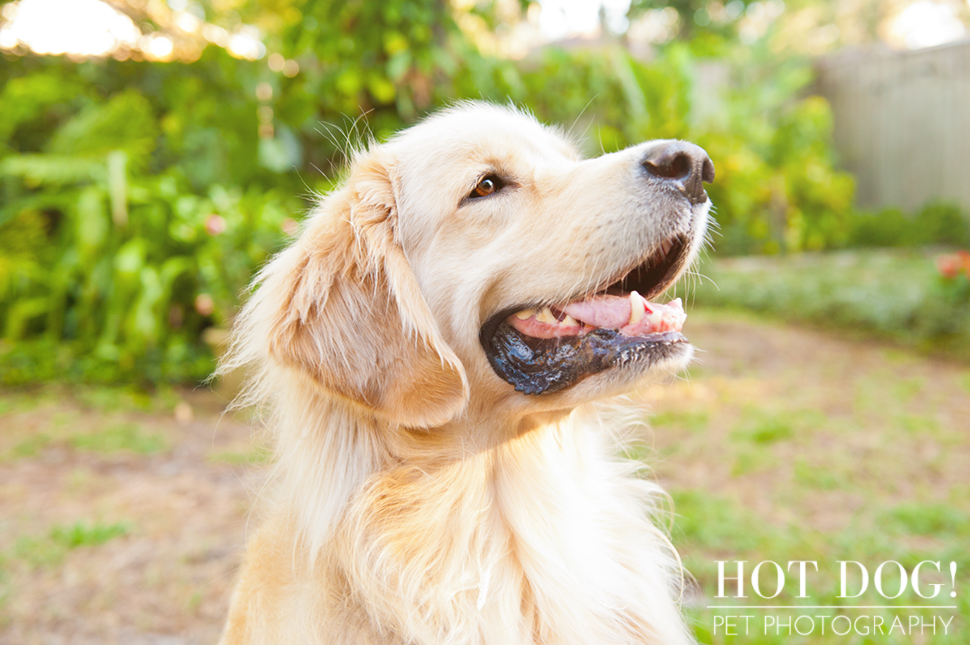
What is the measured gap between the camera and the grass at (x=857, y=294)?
7297 mm

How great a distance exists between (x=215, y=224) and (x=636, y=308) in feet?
16.6

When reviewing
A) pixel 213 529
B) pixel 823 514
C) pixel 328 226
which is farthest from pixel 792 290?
pixel 328 226

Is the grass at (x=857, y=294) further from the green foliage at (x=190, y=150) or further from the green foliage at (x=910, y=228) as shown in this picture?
the green foliage at (x=190, y=150)

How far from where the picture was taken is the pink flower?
605 cm

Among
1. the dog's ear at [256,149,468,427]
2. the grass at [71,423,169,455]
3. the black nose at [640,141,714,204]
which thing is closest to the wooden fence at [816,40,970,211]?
the black nose at [640,141,714,204]

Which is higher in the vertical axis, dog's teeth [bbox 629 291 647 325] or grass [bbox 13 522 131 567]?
dog's teeth [bbox 629 291 647 325]

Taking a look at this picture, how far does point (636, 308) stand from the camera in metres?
1.98

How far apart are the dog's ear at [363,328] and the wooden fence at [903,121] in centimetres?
1425

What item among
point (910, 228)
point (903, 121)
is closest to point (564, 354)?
point (910, 228)

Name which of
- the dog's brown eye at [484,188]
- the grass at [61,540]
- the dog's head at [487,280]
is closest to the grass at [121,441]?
the grass at [61,540]

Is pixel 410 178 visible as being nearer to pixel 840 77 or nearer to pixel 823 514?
pixel 823 514

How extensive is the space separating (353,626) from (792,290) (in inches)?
359

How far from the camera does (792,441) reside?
16.9ft

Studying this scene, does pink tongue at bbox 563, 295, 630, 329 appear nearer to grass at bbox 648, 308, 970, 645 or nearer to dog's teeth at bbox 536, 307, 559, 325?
dog's teeth at bbox 536, 307, 559, 325
